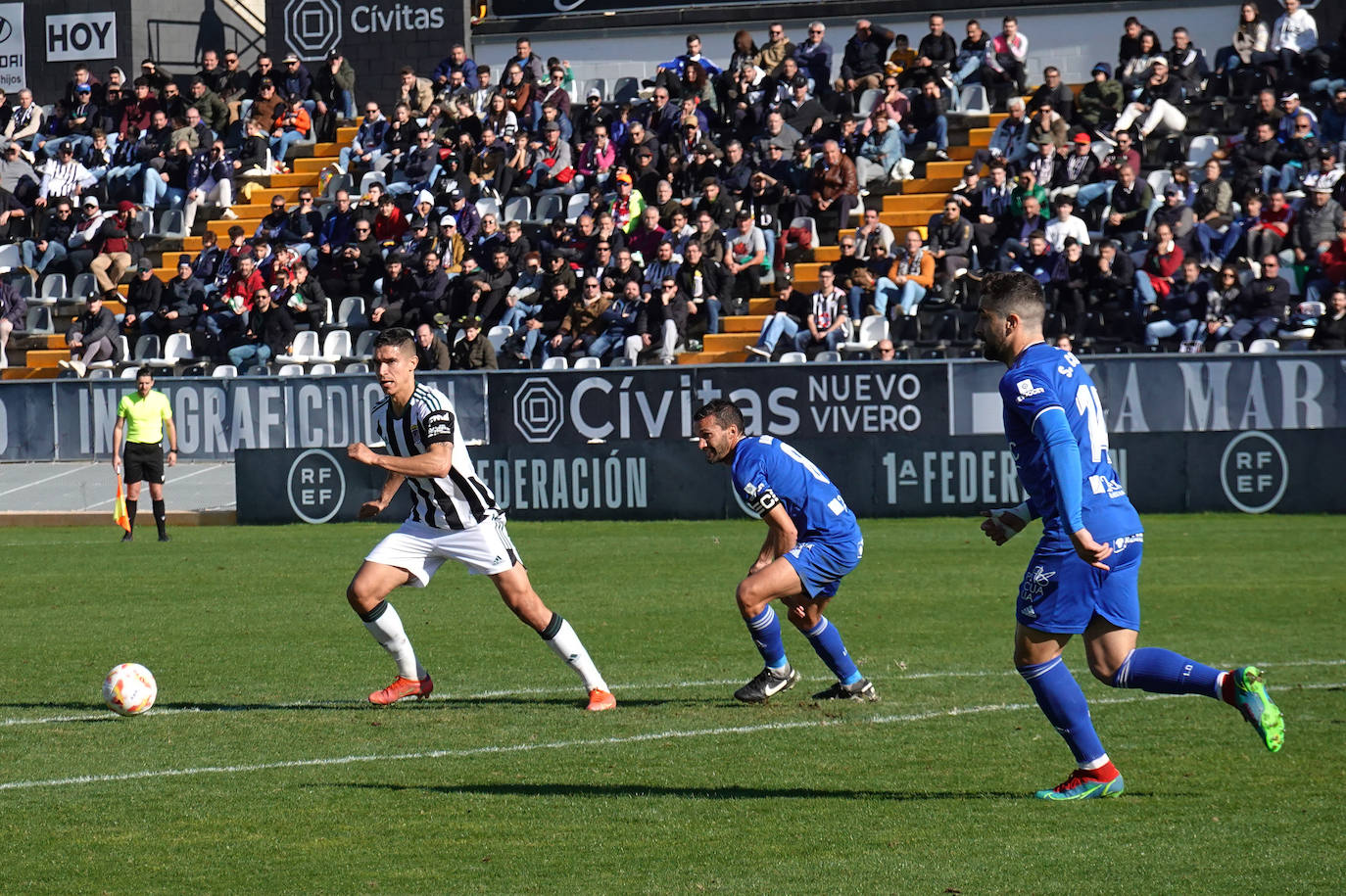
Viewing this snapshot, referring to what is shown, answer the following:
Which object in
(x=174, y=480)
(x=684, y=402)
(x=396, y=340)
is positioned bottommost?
(x=174, y=480)

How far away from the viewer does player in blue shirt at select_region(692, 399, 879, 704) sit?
8.69 meters

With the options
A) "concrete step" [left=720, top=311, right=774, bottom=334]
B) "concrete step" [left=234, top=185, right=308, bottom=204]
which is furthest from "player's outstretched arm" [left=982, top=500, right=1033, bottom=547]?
"concrete step" [left=234, top=185, right=308, bottom=204]

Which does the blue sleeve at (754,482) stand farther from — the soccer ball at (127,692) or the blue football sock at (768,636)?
the soccer ball at (127,692)

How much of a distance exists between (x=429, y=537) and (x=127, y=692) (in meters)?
1.77

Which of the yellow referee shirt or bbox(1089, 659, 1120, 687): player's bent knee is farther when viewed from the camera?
the yellow referee shirt

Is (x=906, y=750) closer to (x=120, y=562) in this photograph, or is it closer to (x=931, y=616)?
(x=931, y=616)

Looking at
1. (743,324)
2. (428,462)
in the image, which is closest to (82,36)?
(743,324)

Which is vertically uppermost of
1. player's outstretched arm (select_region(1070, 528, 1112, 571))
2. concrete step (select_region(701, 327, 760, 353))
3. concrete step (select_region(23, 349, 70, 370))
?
concrete step (select_region(23, 349, 70, 370))

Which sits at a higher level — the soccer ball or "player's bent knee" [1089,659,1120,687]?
"player's bent knee" [1089,659,1120,687]

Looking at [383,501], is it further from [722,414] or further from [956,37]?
[956,37]

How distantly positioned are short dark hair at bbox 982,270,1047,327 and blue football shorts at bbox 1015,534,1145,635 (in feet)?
2.93

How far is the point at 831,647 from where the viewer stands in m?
8.86

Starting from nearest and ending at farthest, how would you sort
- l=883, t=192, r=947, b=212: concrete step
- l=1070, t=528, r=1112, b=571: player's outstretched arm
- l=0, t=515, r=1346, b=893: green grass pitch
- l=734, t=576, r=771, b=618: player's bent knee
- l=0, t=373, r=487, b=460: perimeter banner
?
1. l=0, t=515, r=1346, b=893: green grass pitch
2. l=1070, t=528, r=1112, b=571: player's outstretched arm
3. l=734, t=576, r=771, b=618: player's bent knee
4. l=0, t=373, r=487, b=460: perimeter banner
5. l=883, t=192, r=947, b=212: concrete step

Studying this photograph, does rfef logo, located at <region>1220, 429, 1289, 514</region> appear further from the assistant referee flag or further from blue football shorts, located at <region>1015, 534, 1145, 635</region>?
blue football shorts, located at <region>1015, 534, 1145, 635</region>
